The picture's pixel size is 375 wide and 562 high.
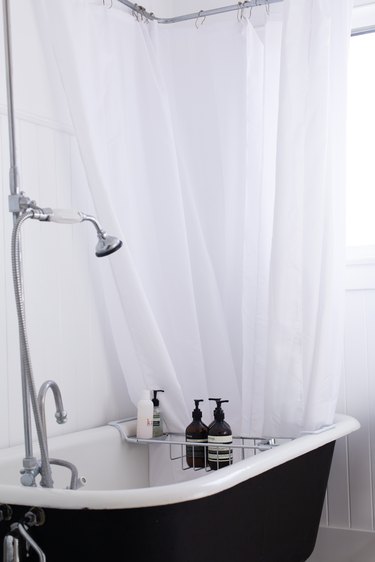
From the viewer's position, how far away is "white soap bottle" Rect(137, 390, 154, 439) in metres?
2.78

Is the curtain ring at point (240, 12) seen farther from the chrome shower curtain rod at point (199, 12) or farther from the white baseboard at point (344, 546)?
the white baseboard at point (344, 546)

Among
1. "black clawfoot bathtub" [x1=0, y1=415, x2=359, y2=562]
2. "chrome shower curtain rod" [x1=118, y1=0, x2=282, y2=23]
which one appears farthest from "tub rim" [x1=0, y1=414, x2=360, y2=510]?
"chrome shower curtain rod" [x1=118, y1=0, x2=282, y2=23]

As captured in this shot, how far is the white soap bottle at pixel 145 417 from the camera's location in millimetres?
2775

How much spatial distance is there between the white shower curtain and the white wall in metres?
0.08

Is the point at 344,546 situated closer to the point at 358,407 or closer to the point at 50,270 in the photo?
the point at 358,407

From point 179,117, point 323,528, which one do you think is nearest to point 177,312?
point 179,117

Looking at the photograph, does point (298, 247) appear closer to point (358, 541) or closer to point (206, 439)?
point (206, 439)

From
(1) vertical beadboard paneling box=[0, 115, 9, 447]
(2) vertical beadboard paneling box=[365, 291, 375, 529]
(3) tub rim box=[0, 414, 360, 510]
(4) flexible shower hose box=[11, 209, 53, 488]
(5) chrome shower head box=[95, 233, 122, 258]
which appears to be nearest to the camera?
(3) tub rim box=[0, 414, 360, 510]

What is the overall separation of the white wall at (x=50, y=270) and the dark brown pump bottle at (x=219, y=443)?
0.45 m

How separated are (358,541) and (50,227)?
5.02 feet

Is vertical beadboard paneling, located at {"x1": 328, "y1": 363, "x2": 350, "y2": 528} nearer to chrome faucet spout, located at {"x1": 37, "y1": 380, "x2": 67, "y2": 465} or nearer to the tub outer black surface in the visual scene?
the tub outer black surface

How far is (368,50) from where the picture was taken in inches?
122

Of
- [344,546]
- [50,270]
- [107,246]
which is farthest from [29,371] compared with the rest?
[344,546]

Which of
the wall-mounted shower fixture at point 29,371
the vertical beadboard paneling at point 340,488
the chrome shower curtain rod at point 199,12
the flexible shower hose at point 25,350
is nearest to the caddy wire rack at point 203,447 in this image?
the vertical beadboard paneling at point 340,488
